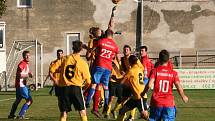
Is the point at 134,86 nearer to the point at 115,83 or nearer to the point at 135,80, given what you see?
the point at 135,80

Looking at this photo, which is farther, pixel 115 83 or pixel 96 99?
pixel 115 83

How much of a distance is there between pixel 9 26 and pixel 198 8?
14.5 m

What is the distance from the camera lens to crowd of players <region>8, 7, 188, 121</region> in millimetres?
13070

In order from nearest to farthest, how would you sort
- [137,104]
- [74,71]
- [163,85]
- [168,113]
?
1. [168,113]
2. [163,85]
3. [74,71]
4. [137,104]

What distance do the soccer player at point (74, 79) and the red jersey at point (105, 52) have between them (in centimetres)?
344

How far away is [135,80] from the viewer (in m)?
15.9

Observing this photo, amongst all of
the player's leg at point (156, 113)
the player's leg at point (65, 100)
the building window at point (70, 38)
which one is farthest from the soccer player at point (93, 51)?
the building window at point (70, 38)

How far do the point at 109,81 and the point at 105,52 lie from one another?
2.16 meters

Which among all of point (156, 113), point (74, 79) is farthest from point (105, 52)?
point (156, 113)

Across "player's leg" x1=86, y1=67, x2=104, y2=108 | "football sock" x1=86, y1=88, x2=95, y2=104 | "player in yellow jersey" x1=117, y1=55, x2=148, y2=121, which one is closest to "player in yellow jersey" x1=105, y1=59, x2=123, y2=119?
"player's leg" x1=86, y1=67, x2=104, y2=108

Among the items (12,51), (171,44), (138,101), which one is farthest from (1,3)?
(138,101)

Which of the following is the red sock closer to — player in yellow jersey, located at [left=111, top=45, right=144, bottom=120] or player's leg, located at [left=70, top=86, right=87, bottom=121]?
player in yellow jersey, located at [left=111, top=45, right=144, bottom=120]

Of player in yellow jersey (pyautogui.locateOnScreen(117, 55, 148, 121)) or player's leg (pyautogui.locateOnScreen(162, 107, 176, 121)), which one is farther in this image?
player in yellow jersey (pyautogui.locateOnScreen(117, 55, 148, 121))

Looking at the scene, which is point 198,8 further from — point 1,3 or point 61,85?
point 61,85
